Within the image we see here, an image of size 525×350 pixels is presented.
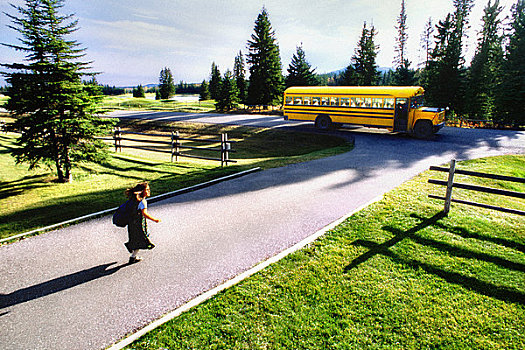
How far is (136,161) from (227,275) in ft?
40.8

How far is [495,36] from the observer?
149ft

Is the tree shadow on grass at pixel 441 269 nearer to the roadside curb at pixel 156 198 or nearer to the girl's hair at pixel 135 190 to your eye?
the girl's hair at pixel 135 190

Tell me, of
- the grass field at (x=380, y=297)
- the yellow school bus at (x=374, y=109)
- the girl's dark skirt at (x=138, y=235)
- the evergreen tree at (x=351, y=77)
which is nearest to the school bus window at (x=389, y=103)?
the yellow school bus at (x=374, y=109)

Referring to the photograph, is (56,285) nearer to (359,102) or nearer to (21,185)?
(21,185)

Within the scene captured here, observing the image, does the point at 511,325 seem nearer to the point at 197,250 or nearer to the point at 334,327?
the point at 334,327

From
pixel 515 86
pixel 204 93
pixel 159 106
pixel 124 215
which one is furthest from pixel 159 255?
pixel 204 93

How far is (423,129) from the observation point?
18766 mm

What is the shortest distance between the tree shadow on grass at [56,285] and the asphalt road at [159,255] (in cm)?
2

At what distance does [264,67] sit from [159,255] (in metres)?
41.1

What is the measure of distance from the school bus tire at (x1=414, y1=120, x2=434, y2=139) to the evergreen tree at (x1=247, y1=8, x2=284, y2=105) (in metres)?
26.3

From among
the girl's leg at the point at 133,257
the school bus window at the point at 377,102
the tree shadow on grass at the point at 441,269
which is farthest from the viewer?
the school bus window at the point at 377,102

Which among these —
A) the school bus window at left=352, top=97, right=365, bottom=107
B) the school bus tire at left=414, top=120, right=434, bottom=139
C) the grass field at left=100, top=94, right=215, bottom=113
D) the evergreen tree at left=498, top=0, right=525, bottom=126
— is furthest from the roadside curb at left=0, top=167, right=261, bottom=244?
the grass field at left=100, top=94, right=215, bottom=113

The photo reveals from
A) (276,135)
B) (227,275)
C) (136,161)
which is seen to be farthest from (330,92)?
(227,275)

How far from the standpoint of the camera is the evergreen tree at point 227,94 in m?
43.4
